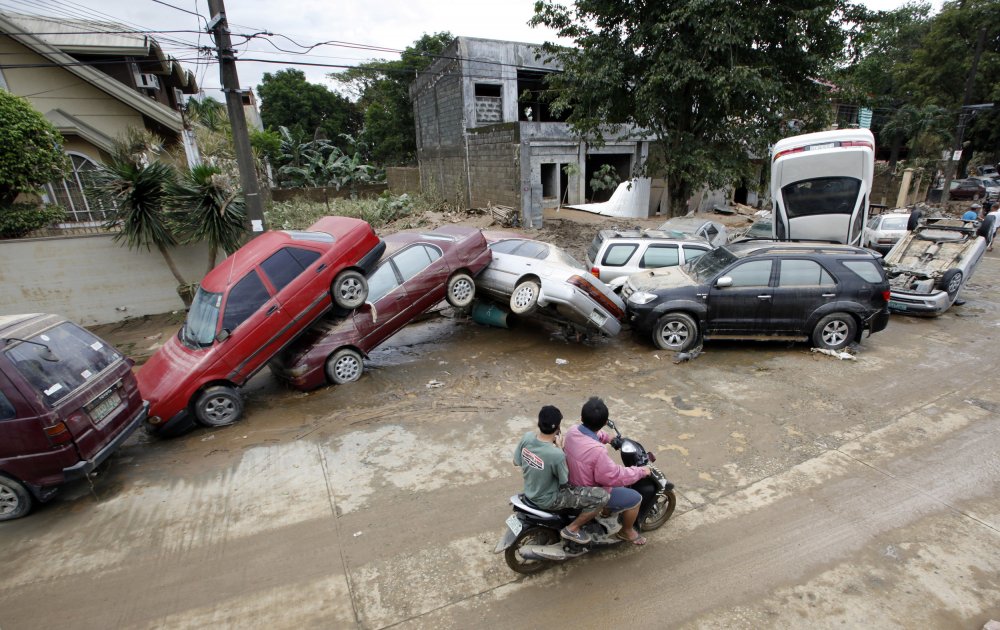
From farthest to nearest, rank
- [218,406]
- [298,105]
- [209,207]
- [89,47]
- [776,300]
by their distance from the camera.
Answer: [298,105] → [89,47] → [209,207] → [776,300] → [218,406]

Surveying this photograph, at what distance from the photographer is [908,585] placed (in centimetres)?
342

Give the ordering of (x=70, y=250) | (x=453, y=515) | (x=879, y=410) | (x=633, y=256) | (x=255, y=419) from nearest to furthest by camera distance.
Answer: (x=453, y=515) → (x=879, y=410) → (x=255, y=419) → (x=633, y=256) → (x=70, y=250)

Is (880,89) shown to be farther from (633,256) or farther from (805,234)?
(633,256)

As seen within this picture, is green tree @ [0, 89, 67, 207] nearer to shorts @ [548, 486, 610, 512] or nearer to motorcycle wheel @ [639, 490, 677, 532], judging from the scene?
shorts @ [548, 486, 610, 512]

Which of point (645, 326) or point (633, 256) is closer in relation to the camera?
point (645, 326)

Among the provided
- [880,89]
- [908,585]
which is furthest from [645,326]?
[880,89]

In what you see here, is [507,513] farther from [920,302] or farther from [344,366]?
[920,302]

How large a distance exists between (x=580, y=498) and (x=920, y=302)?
9314mm

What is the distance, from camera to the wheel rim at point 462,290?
7632mm

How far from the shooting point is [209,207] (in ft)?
32.3

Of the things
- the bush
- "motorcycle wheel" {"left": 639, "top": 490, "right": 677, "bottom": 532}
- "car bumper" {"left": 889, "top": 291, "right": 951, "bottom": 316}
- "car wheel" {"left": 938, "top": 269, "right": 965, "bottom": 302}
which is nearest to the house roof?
the bush

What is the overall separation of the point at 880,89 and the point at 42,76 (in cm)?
4949

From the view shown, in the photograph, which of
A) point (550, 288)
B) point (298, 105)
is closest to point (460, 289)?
point (550, 288)

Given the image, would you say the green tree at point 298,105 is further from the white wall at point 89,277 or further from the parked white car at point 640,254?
the parked white car at point 640,254
